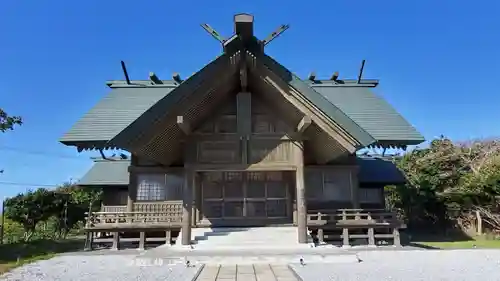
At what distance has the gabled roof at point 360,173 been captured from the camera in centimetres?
1537

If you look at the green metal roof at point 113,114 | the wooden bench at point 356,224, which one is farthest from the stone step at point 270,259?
the green metal roof at point 113,114

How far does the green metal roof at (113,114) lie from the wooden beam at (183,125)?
387 cm

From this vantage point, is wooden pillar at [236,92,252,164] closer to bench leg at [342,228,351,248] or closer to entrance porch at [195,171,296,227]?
entrance porch at [195,171,296,227]

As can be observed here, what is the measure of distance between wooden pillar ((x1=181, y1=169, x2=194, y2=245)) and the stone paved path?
2587 millimetres

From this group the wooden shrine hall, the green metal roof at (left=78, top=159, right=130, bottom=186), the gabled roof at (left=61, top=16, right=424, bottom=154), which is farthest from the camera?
the green metal roof at (left=78, top=159, right=130, bottom=186)

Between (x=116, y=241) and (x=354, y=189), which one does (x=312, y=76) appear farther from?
(x=116, y=241)

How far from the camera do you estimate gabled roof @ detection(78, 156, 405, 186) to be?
1537cm

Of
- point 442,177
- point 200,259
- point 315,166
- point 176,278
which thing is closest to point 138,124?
point 200,259

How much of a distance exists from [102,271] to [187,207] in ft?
10.2

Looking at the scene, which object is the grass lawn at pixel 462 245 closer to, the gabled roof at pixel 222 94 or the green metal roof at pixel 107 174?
the gabled roof at pixel 222 94

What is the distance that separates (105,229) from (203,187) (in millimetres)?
3467

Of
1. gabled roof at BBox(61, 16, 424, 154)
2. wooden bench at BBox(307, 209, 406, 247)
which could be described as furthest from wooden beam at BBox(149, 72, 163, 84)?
wooden bench at BBox(307, 209, 406, 247)

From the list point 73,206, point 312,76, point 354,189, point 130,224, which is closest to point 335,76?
point 312,76

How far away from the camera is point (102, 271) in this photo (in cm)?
729
